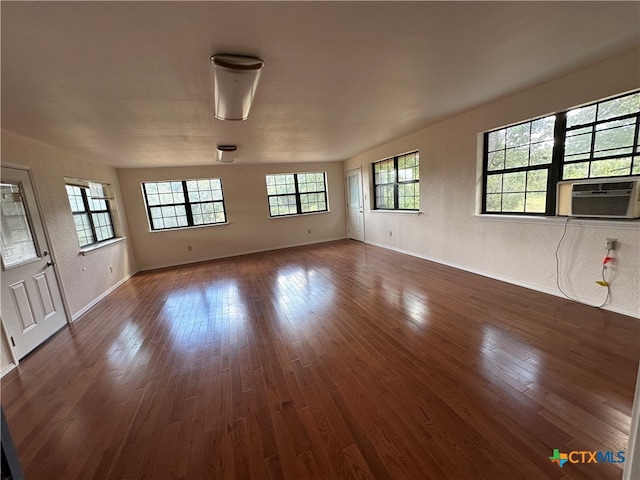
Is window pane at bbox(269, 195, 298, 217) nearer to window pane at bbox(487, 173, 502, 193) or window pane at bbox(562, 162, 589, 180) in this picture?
window pane at bbox(487, 173, 502, 193)

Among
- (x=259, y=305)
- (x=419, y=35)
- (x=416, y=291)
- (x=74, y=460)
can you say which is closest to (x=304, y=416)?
(x=74, y=460)

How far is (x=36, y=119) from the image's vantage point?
8.38 ft

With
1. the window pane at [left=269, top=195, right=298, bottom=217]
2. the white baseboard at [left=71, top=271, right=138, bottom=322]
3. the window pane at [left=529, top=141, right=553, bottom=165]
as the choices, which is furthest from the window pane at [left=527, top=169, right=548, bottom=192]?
the white baseboard at [left=71, top=271, right=138, bottom=322]

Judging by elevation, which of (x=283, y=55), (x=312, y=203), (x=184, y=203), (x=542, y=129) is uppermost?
(x=283, y=55)

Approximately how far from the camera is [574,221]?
2756 millimetres

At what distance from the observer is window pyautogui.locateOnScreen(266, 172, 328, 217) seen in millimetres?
7076

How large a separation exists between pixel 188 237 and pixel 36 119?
13.2ft

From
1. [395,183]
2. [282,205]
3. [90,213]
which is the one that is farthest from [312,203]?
[90,213]

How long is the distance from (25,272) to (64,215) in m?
1.13

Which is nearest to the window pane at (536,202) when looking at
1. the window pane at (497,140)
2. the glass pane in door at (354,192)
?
the window pane at (497,140)

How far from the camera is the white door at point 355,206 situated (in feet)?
23.0

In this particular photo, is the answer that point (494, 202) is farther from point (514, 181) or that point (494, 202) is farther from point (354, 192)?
point (354, 192)

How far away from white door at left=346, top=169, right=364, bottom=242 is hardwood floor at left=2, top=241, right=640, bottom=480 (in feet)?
13.0

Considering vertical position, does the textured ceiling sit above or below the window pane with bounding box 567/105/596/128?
above
